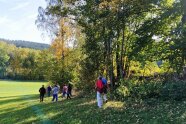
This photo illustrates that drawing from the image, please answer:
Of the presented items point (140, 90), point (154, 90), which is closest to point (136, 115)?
point (154, 90)

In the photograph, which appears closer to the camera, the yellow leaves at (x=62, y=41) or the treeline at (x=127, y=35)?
the treeline at (x=127, y=35)

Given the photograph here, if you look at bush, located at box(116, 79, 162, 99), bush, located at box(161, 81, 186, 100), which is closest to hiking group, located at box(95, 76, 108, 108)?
bush, located at box(116, 79, 162, 99)

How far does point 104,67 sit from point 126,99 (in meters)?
15.6

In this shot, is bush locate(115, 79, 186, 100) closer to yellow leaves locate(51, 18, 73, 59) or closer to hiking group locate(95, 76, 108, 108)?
hiking group locate(95, 76, 108, 108)

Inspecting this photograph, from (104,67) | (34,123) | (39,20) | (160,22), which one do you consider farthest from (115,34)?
(39,20)

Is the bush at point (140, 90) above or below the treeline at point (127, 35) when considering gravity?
below

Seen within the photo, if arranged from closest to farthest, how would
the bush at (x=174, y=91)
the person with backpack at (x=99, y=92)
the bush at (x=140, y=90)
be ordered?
the bush at (x=174, y=91) < the person with backpack at (x=99, y=92) < the bush at (x=140, y=90)

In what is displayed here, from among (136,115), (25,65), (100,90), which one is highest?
(25,65)

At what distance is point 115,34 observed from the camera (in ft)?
Result: 137

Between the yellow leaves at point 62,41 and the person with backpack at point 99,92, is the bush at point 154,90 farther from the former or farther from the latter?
the yellow leaves at point 62,41

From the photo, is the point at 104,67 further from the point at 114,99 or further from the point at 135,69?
the point at 114,99

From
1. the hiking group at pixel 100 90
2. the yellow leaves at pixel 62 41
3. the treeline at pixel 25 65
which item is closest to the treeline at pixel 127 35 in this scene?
the hiking group at pixel 100 90

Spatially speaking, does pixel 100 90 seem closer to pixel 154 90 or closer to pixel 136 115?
pixel 154 90

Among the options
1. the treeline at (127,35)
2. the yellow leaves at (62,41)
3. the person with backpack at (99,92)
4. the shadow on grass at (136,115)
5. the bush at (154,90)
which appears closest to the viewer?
the shadow on grass at (136,115)
